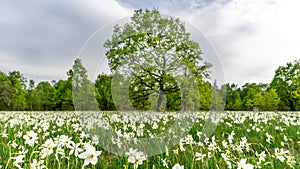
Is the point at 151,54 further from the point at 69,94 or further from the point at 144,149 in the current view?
the point at 69,94

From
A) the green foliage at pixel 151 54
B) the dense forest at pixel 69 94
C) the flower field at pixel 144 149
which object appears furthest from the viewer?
the dense forest at pixel 69 94

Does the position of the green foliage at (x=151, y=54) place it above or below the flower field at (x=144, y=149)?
above

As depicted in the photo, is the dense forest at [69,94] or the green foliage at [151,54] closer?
the green foliage at [151,54]

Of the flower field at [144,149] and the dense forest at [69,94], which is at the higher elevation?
the dense forest at [69,94]

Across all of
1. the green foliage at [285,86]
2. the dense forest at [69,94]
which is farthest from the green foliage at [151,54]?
the green foliage at [285,86]

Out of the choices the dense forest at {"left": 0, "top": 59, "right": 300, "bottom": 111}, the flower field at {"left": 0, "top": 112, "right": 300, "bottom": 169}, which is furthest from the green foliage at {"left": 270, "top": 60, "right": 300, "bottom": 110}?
the flower field at {"left": 0, "top": 112, "right": 300, "bottom": 169}

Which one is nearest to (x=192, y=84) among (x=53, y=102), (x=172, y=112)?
(x=172, y=112)

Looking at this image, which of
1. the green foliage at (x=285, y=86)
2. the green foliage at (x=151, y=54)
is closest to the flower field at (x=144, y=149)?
the green foliage at (x=151, y=54)

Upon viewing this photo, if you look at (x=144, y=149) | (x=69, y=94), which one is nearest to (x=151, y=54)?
(x=144, y=149)

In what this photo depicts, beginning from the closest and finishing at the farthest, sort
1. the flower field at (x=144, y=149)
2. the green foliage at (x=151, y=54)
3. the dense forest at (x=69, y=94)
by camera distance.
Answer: the flower field at (x=144, y=149)
the green foliage at (x=151, y=54)
the dense forest at (x=69, y=94)

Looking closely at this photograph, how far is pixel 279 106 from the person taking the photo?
4431 cm

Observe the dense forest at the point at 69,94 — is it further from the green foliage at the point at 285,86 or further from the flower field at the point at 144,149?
the flower field at the point at 144,149

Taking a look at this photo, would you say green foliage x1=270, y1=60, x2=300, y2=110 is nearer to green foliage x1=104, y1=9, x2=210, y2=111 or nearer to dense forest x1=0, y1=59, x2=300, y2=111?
dense forest x1=0, y1=59, x2=300, y2=111

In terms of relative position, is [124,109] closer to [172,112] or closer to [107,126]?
[107,126]
